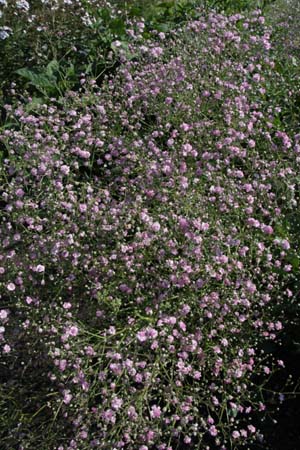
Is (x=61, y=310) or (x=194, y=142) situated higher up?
(x=194, y=142)

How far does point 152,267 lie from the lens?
2.83 m

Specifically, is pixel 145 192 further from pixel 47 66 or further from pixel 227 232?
pixel 47 66

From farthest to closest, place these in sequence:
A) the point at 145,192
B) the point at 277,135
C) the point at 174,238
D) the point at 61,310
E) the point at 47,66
Answer: the point at 47,66
the point at 277,135
the point at 145,192
the point at 174,238
the point at 61,310

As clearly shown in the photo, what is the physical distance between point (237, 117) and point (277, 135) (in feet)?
0.85

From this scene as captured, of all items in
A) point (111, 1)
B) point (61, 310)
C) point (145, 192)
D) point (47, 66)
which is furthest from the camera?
point (111, 1)

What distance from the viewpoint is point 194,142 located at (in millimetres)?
3459

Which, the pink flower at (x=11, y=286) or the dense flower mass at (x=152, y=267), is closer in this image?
the dense flower mass at (x=152, y=267)

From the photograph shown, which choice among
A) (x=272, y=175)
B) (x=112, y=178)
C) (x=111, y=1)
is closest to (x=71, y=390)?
(x=112, y=178)

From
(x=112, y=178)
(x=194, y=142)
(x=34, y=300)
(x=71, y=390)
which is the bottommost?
(x=71, y=390)

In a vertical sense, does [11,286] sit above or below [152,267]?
below

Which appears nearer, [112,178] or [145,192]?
[145,192]

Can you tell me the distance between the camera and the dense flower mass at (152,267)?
2625mm

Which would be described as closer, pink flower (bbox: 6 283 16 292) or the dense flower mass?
the dense flower mass

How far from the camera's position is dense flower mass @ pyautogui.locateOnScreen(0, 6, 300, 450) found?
2.62 meters
